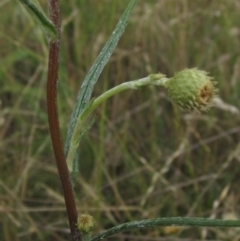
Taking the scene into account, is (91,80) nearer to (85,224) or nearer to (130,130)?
(85,224)

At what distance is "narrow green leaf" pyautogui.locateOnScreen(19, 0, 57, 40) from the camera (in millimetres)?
1063

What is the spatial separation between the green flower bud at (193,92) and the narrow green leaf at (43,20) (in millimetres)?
282

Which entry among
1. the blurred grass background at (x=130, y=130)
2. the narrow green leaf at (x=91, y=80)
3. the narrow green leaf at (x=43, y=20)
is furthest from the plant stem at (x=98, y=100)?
the blurred grass background at (x=130, y=130)

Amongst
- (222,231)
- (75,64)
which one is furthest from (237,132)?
(75,64)

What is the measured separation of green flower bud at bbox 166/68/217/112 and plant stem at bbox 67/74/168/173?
1.8 inches

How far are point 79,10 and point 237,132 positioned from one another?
3.72 feet

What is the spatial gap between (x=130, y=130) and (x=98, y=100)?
5.21ft

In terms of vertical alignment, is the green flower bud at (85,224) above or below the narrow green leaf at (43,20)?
below

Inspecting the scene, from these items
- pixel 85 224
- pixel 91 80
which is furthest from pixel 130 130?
pixel 85 224

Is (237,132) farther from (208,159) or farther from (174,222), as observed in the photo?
(174,222)

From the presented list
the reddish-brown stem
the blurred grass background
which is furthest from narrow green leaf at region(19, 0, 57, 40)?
the blurred grass background

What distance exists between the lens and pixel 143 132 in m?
2.74

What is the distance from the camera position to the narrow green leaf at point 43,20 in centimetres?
106

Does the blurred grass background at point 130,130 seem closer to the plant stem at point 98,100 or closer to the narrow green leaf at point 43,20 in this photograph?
the plant stem at point 98,100
